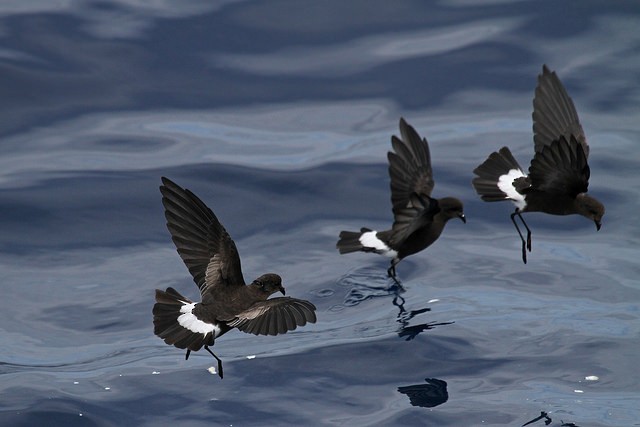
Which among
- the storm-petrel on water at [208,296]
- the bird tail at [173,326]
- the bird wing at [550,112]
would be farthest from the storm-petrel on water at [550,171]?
the bird tail at [173,326]

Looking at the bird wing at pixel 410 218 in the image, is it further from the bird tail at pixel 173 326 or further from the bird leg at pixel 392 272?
the bird tail at pixel 173 326

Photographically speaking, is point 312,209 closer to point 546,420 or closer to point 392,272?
point 392,272

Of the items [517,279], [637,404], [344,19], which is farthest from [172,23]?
→ [637,404]

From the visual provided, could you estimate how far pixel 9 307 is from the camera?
8750 mm

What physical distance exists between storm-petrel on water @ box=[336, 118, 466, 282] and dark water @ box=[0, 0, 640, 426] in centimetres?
43

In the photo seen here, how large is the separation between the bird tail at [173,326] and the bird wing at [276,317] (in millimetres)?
216

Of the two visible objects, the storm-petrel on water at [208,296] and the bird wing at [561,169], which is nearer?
the storm-petrel on water at [208,296]

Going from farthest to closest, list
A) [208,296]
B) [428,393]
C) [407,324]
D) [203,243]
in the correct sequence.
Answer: [407,324]
[428,393]
[203,243]
[208,296]

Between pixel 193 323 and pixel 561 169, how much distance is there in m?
2.71

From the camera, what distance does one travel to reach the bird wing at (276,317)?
235 inches

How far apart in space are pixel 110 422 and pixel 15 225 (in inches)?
115

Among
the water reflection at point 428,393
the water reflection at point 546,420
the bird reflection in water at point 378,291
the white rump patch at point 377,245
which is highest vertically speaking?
the white rump patch at point 377,245

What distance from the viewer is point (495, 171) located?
8.42 meters

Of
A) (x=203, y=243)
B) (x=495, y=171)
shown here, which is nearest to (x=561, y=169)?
(x=495, y=171)
